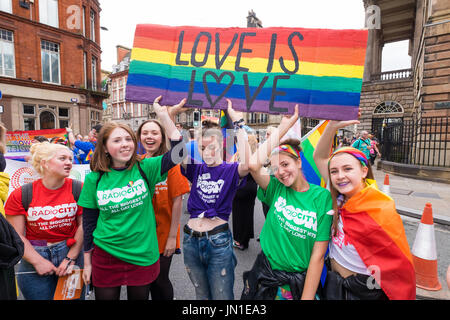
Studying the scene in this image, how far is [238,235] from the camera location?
4.17 metres

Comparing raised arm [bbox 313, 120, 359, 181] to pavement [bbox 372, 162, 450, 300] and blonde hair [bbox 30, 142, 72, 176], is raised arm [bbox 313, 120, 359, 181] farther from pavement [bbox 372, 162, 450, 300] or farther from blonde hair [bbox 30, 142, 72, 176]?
blonde hair [bbox 30, 142, 72, 176]

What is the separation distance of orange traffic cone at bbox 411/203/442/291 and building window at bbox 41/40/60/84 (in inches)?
948

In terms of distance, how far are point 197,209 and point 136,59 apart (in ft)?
4.85

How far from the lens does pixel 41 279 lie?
6.54 ft

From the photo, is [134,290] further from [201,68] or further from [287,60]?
[287,60]

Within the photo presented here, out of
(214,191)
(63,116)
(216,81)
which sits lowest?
(214,191)

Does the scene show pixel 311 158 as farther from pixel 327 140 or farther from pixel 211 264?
pixel 211 264

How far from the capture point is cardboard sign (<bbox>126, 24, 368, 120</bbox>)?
212 cm

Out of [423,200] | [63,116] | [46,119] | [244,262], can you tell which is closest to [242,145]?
[244,262]

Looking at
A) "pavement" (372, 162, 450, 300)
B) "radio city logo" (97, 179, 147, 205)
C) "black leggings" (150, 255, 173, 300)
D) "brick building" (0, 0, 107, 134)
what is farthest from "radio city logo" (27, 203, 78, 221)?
"brick building" (0, 0, 107, 134)

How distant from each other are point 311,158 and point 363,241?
1.85m

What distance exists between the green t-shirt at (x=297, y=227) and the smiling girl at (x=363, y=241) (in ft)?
0.43

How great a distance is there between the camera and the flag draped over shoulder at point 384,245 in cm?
155

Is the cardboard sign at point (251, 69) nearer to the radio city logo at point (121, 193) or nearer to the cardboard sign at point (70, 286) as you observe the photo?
the radio city logo at point (121, 193)
